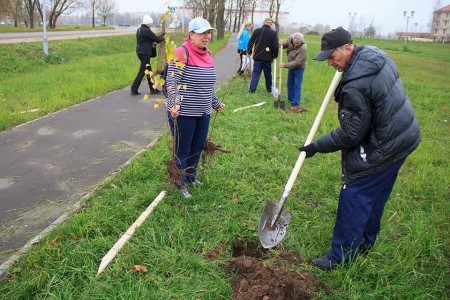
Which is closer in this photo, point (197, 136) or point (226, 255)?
point (226, 255)

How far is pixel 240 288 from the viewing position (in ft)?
8.92

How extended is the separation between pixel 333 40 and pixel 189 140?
6.01ft

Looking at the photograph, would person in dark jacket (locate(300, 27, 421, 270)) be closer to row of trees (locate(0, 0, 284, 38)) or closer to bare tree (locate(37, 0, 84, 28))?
row of trees (locate(0, 0, 284, 38))

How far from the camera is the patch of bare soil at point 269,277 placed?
8.70 ft

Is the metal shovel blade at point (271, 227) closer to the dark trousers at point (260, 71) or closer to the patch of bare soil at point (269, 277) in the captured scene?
the patch of bare soil at point (269, 277)

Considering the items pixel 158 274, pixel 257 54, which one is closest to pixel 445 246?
pixel 158 274

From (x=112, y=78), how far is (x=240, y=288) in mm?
9682

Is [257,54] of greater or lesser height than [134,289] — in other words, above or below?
above

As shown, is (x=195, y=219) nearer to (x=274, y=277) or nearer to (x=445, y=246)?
(x=274, y=277)

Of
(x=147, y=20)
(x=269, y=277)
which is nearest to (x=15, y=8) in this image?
(x=147, y=20)

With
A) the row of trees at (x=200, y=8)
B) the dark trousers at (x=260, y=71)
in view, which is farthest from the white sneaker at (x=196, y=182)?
the row of trees at (x=200, y=8)

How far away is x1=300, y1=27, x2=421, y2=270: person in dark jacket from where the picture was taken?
2531 millimetres

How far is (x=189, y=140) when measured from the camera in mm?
3926

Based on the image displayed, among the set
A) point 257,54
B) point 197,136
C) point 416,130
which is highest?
point 257,54
